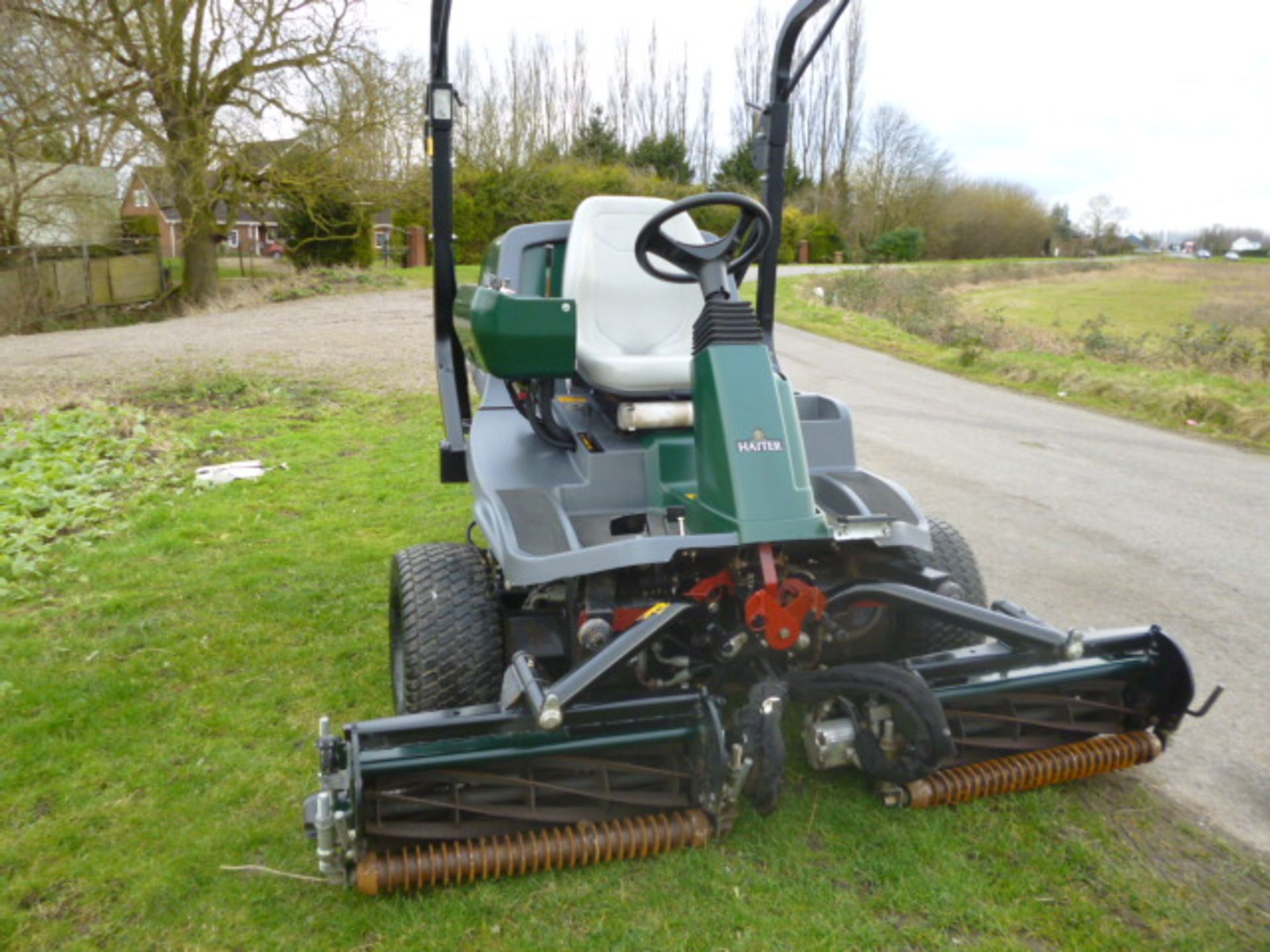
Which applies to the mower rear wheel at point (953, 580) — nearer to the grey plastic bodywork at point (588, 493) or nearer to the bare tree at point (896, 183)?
the grey plastic bodywork at point (588, 493)

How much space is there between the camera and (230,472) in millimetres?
7027

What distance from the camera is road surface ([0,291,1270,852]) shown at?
375 centimetres

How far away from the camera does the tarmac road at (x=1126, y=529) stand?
3.47 m

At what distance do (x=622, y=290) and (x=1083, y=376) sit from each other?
919 centimetres

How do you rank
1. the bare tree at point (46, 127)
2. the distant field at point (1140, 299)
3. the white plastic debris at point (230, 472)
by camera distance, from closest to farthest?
1. the white plastic debris at point (230, 472)
2. the bare tree at point (46, 127)
3. the distant field at point (1140, 299)

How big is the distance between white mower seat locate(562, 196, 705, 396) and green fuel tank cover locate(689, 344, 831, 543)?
994mm

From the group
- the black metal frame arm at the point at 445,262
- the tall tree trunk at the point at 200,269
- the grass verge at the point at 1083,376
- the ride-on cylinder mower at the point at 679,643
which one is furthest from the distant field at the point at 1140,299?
the ride-on cylinder mower at the point at 679,643

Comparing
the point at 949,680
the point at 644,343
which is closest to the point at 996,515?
the point at 644,343

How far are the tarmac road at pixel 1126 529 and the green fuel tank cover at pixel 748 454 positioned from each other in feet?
4.97

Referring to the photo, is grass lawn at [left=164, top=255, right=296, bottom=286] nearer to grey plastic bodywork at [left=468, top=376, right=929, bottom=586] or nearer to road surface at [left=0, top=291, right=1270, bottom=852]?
road surface at [left=0, top=291, right=1270, bottom=852]

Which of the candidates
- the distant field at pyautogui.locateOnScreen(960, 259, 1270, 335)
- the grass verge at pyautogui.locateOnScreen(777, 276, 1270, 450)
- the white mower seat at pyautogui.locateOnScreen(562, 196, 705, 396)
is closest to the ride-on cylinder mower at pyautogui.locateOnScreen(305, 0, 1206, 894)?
the white mower seat at pyautogui.locateOnScreen(562, 196, 705, 396)

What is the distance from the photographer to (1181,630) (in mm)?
4477

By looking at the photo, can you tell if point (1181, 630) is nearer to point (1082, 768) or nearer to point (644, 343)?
point (1082, 768)

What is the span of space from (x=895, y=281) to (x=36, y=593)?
22715 millimetres
